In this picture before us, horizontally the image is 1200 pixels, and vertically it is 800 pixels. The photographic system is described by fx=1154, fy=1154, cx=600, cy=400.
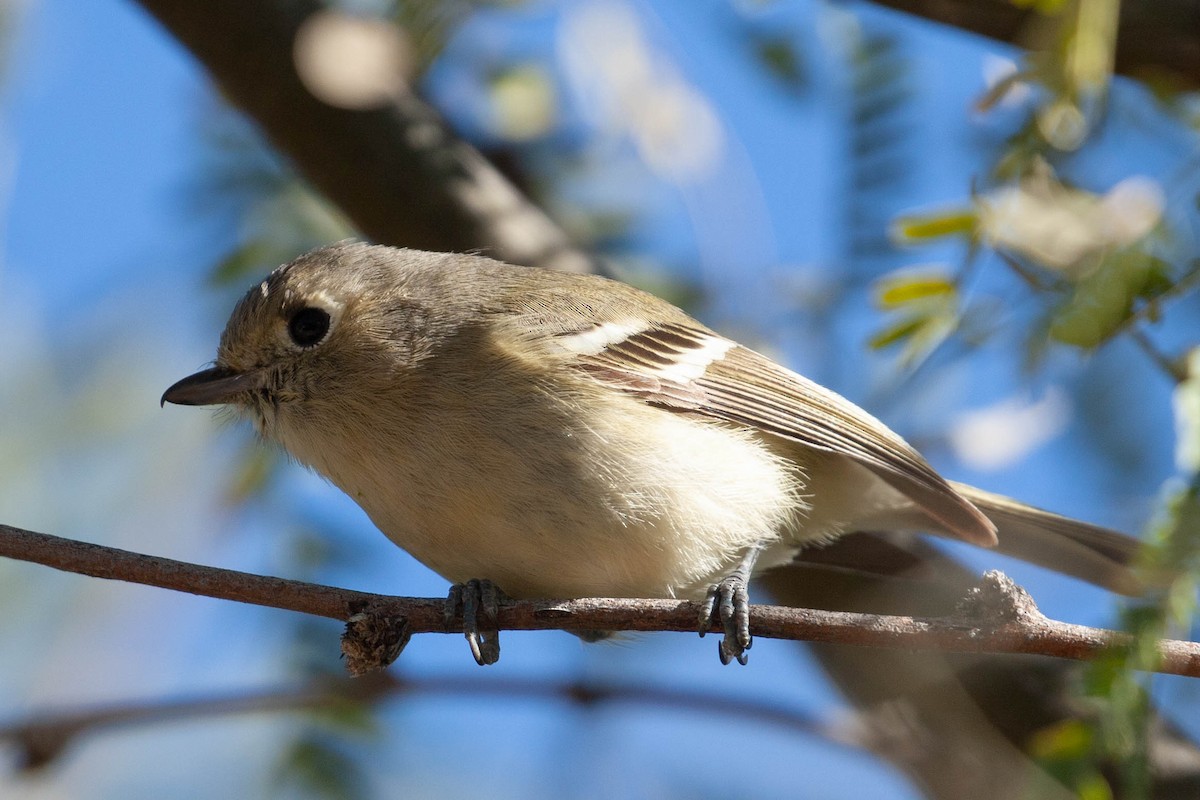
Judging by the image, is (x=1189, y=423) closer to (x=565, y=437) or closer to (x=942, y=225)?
(x=942, y=225)

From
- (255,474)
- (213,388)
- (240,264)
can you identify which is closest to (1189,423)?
(213,388)

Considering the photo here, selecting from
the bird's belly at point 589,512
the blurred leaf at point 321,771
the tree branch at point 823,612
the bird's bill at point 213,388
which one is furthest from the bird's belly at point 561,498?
the blurred leaf at point 321,771

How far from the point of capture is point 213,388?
3195mm

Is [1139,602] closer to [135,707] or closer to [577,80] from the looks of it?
[135,707]

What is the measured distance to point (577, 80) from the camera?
3961 millimetres

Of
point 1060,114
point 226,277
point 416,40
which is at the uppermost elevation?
point 416,40

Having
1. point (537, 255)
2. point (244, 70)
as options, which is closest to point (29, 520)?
point (244, 70)

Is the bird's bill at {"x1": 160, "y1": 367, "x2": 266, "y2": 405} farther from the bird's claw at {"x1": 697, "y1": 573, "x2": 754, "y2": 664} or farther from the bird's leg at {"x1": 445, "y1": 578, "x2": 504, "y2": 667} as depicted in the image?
the bird's claw at {"x1": 697, "y1": 573, "x2": 754, "y2": 664}

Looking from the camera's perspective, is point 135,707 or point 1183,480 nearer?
point 1183,480

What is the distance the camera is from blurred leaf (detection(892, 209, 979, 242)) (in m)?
2.19

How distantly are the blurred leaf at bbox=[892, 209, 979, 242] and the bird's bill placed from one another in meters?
1.81

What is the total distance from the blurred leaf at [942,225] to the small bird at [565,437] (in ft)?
2.85

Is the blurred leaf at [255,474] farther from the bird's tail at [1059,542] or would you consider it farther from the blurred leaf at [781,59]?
the bird's tail at [1059,542]

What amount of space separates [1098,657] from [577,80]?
2723 millimetres
